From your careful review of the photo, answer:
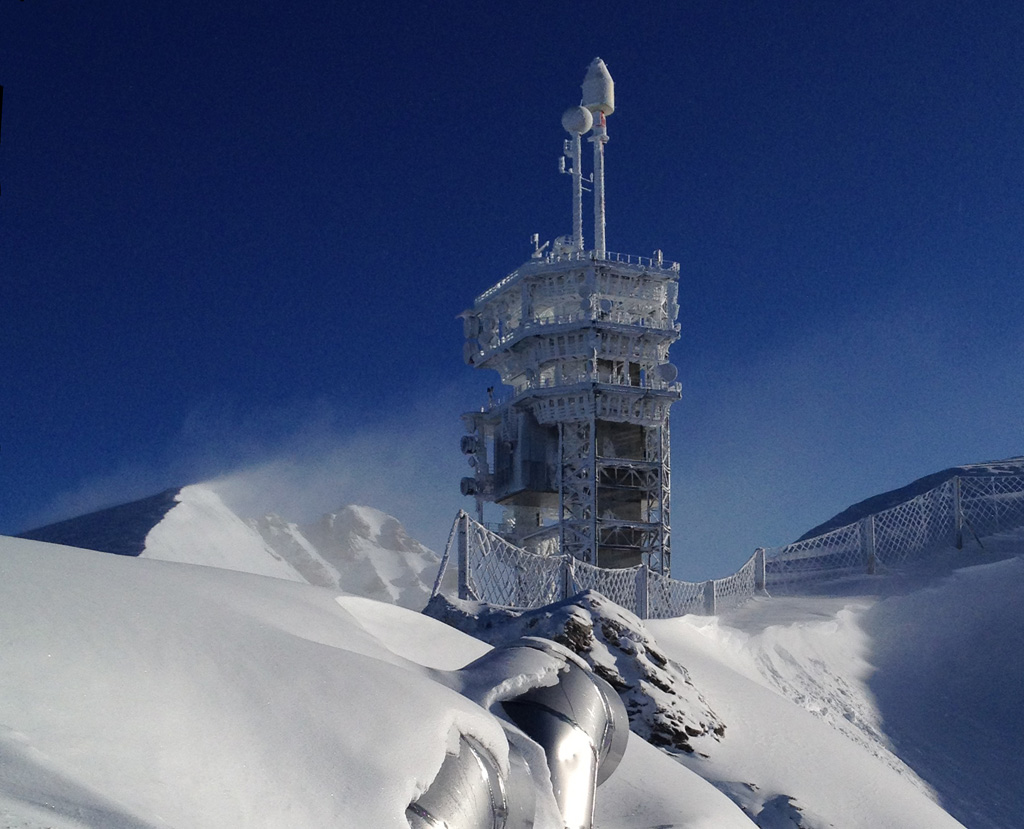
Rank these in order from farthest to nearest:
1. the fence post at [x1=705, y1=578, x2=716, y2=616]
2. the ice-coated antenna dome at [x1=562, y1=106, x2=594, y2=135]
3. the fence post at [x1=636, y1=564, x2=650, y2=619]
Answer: the ice-coated antenna dome at [x1=562, y1=106, x2=594, y2=135], the fence post at [x1=705, y1=578, x2=716, y2=616], the fence post at [x1=636, y1=564, x2=650, y2=619]

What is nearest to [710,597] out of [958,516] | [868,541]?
[868,541]

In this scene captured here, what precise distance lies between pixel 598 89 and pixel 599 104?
0.57 m

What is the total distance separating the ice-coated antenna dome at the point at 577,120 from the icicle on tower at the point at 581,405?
0.05 meters

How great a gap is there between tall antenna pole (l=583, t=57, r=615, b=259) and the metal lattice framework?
17.3 meters

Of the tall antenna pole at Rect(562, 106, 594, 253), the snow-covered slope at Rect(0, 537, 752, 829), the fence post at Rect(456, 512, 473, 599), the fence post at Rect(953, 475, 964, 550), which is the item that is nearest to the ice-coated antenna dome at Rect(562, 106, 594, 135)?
the tall antenna pole at Rect(562, 106, 594, 253)

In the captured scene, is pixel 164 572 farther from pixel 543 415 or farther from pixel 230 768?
pixel 543 415

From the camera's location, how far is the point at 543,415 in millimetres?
34812

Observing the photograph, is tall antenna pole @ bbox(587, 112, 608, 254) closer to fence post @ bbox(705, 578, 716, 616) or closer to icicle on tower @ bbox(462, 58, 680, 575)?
icicle on tower @ bbox(462, 58, 680, 575)

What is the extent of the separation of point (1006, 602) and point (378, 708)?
1758 centimetres

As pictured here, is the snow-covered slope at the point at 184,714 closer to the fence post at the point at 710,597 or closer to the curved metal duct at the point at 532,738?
the curved metal duct at the point at 532,738

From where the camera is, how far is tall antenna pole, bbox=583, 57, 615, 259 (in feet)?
125

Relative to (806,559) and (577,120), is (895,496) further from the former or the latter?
(577,120)

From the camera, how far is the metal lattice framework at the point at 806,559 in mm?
17580

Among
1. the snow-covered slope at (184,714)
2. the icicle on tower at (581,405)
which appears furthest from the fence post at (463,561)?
the icicle on tower at (581,405)
